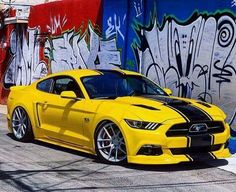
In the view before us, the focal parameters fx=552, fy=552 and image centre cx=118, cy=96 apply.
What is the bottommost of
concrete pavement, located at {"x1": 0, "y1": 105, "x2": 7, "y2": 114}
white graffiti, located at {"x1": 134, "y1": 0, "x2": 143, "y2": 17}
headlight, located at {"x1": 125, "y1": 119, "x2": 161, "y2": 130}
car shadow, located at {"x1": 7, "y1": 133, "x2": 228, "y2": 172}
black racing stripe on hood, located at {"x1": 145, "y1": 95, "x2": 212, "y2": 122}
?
concrete pavement, located at {"x1": 0, "y1": 105, "x2": 7, "y2": 114}

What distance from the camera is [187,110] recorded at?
27.5 ft

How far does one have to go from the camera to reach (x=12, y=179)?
7289 millimetres

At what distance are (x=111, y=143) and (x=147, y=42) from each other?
489cm

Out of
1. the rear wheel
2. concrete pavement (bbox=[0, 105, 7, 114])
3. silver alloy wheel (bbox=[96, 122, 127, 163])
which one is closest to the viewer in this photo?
silver alloy wheel (bbox=[96, 122, 127, 163])

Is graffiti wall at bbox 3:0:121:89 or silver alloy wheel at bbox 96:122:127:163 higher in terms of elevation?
graffiti wall at bbox 3:0:121:89

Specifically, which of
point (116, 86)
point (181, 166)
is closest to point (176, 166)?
point (181, 166)

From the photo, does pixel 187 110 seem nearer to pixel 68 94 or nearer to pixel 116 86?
pixel 116 86

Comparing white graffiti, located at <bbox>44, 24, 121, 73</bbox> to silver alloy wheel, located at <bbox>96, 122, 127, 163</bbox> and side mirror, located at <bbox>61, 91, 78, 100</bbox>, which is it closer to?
side mirror, located at <bbox>61, 91, 78, 100</bbox>

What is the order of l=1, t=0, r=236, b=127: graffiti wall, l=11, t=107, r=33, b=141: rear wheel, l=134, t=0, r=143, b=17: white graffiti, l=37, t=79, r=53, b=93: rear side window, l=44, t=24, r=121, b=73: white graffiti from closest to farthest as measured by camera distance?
l=37, t=79, r=53, b=93: rear side window → l=11, t=107, r=33, b=141: rear wheel → l=1, t=0, r=236, b=127: graffiti wall → l=134, t=0, r=143, b=17: white graffiti → l=44, t=24, r=121, b=73: white graffiti

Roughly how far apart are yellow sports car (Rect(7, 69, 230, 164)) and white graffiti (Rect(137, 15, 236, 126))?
130 centimetres

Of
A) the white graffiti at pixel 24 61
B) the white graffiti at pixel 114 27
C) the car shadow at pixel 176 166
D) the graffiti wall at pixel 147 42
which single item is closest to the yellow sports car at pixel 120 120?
the car shadow at pixel 176 166

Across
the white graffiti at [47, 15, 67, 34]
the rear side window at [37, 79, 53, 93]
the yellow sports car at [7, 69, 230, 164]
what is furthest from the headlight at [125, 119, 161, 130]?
the white graffiti at [47, 15, 67, 34]

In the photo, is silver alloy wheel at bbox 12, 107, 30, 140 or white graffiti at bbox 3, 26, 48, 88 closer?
silver alloy wheel at bbox 12, 107, 30, 140

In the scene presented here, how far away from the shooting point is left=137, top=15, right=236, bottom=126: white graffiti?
10406mm
